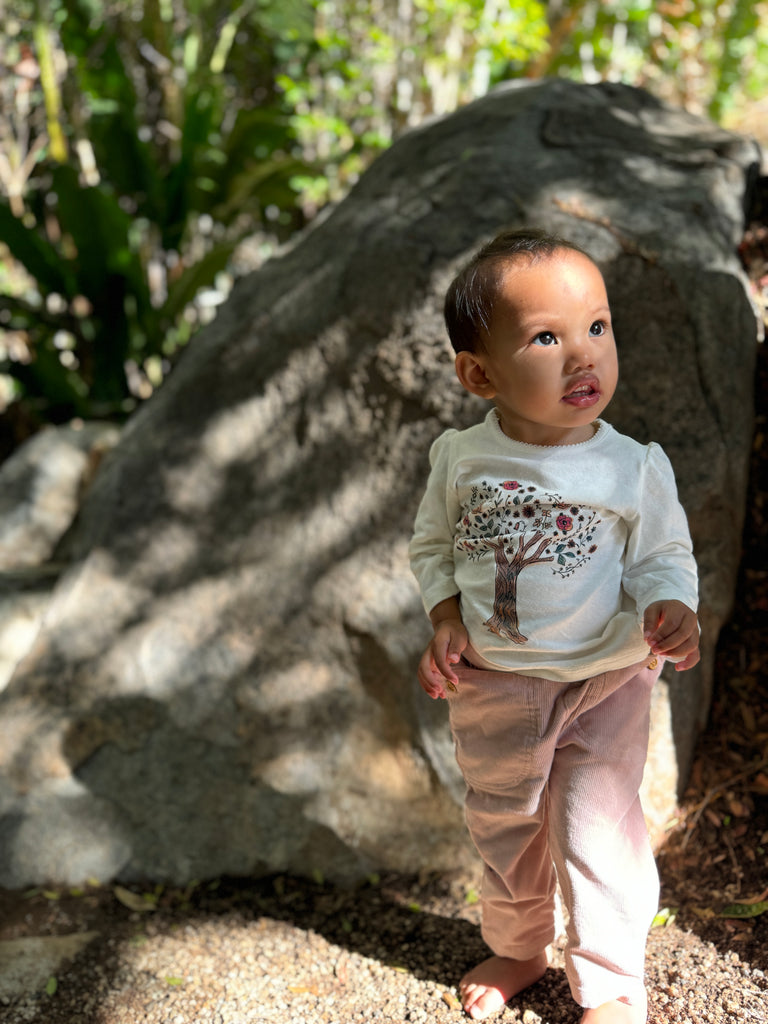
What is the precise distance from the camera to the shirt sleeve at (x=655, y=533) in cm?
141

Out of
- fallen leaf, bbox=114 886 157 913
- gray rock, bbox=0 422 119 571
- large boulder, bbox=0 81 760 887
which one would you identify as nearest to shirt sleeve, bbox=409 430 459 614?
large boulder, bbox=0 81 760 887

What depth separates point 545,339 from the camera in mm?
1379

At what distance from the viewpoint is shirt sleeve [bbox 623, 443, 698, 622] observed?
4.64 ft

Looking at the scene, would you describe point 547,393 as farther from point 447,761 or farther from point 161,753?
point 161,753

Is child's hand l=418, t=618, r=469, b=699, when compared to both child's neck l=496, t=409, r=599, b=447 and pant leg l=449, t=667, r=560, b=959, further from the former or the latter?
child's neck l=496, t=409, r=599, b=447

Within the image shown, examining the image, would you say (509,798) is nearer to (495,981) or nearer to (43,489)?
(495,981)

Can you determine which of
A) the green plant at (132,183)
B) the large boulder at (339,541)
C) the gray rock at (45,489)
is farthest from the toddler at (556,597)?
the green plant at (132,183)

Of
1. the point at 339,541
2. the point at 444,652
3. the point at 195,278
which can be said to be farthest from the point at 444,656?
the point at 195,278

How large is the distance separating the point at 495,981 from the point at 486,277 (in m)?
1.35

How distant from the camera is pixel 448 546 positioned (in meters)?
→ 1.61

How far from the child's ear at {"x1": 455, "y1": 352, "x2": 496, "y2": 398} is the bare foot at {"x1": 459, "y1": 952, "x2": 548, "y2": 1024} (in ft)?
3.73

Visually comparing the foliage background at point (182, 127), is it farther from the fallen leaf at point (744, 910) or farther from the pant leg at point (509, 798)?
the fallen leaf at point (744, 910)

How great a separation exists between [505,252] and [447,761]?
1.28m

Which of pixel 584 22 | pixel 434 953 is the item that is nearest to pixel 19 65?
pixel 584 22
